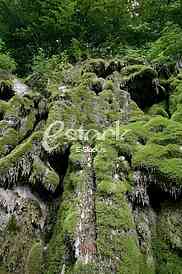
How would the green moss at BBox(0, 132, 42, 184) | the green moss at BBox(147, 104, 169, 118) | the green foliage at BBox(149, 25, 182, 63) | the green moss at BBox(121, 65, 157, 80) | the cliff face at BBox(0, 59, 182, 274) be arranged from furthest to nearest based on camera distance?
the green foliage at BBox(149, 25, 182, 63)
the green moss at BBox(121, 65, 157, 80)
the green moss at BBox(147, 104, 169, 118)
the green moss at BBox(0, 132, 42, 184)
the cliff face at BBox(0, 59, 182, 274)

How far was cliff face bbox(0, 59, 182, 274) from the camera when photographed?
5.89 metres

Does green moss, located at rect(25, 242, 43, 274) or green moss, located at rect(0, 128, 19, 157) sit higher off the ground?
green moss, located at rect(0, 128, 19, 157)

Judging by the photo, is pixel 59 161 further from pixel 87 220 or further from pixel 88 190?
pixel 87 220

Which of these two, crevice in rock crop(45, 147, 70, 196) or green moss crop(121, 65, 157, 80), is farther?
green moss crop(121, 65, 157, 80)

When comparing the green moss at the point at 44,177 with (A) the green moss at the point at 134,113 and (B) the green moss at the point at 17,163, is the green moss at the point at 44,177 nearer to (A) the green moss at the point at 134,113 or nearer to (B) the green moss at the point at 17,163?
(B) the green moss at the point at 17,163

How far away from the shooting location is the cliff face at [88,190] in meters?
5.89

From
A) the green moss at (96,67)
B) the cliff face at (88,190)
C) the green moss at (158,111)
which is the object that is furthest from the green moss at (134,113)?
the green moss at (96,67)

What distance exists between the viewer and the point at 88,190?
6.82 m

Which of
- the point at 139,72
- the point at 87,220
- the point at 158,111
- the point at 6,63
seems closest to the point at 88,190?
the point at 87,220

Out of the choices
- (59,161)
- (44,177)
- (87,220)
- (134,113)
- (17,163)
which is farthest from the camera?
(134,113)

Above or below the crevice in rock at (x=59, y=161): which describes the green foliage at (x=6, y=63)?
above

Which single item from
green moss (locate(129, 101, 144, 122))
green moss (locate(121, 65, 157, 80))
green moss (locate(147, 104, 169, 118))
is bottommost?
green moss (locate(147, 104, 169, 118))

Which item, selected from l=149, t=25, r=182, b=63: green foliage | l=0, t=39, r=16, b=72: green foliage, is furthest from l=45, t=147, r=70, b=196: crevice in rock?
l=0, t=39, r=16, b=72: green foliage

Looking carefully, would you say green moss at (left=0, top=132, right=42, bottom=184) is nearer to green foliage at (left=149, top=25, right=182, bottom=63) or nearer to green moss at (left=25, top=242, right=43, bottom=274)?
green moss at (left=25, top=242, right=43, bottom=274)
